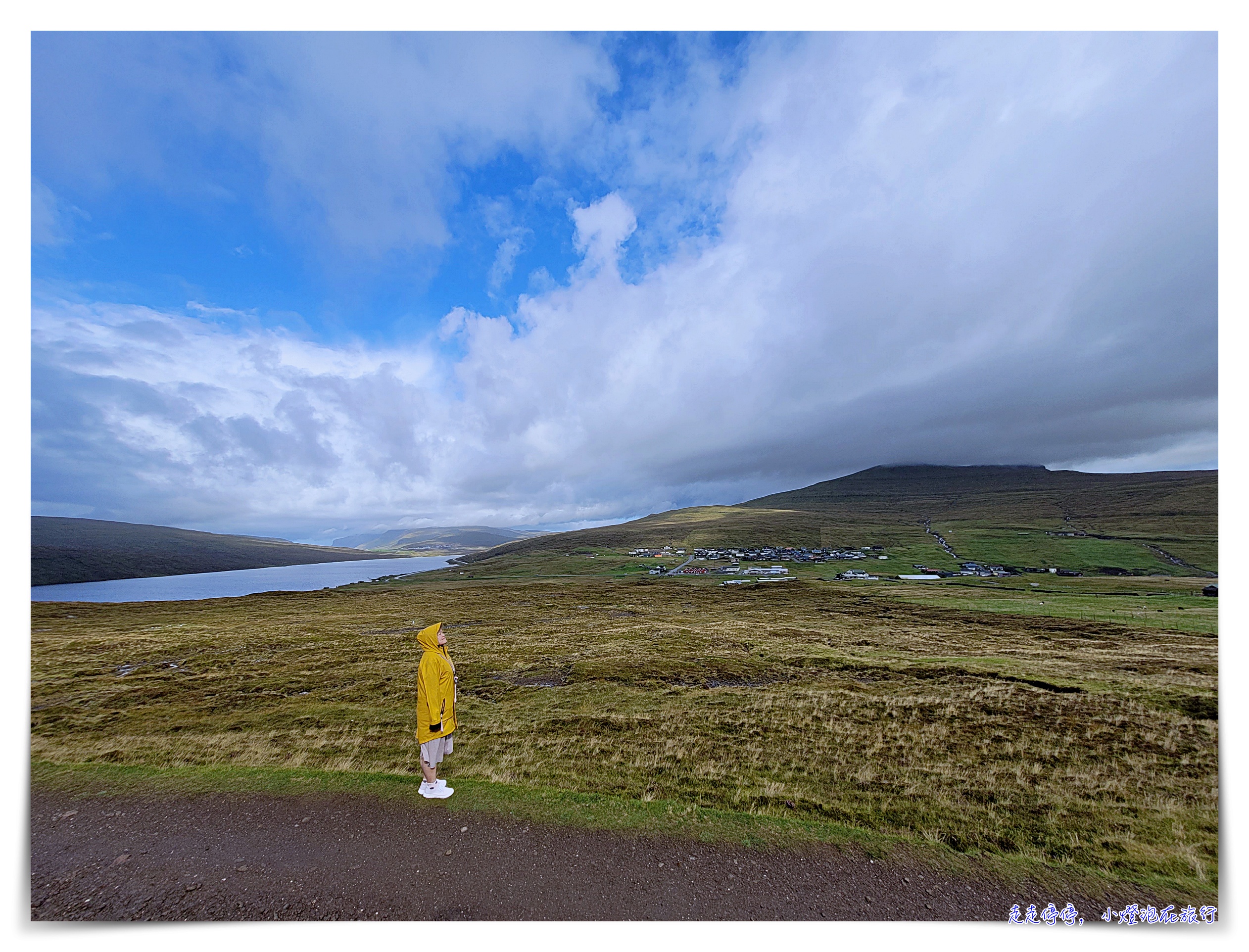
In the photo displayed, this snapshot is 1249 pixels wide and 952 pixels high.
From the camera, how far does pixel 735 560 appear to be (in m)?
125

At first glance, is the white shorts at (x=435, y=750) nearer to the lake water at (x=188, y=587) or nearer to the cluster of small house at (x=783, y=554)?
the lake water at (x=188, y=587)

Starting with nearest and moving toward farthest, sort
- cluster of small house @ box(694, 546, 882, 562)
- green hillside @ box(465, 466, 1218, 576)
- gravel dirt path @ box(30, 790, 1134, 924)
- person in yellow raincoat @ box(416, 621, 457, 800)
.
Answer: gravel dirt path @ box(30, 790, 1134, 924) < person in yellow raincoat @ box(416, 621, 457, 800) < green hillside @ box(465, 466, 1218, 576) < cluster of small house @ box(694, 546, 882, 562)

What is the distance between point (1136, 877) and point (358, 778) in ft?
47.5

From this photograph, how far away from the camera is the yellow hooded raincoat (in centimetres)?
914

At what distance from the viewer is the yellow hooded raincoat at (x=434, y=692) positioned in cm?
914

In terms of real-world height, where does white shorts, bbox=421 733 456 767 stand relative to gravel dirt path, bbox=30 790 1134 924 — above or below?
above

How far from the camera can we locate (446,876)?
22.2 feet

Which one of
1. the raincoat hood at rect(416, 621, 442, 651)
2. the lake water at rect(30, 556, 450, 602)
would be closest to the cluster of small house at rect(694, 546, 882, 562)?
the lake water at rect(30, 556, 450, 602)

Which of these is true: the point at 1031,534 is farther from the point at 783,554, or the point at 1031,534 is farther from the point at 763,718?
the point at 763,718

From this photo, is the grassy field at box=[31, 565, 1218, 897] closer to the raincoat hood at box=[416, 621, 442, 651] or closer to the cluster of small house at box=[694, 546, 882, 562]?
the raincoat hood at box=[416, 621, 442, 651]

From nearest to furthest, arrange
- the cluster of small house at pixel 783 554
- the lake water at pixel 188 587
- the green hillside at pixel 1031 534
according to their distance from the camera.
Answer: the lake water at pixel 188 587 < the green hillside at pixel 1031 534 < the cluster of small house at pixel 783 554

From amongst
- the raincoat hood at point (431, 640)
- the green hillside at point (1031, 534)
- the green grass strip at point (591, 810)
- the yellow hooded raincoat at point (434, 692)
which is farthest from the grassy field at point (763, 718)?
the green hillside at point (1031, 534)

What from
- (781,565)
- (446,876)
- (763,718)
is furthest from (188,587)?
(446,876)

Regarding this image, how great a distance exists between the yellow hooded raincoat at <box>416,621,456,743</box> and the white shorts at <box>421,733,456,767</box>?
0.56 ft
